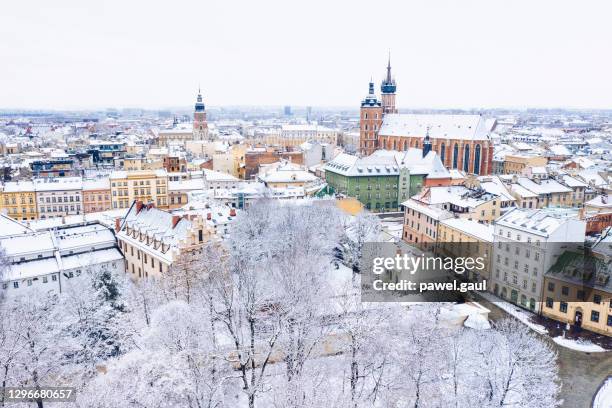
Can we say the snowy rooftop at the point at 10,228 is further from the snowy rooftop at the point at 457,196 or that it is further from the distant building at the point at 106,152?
the distant building at the point at 106,152

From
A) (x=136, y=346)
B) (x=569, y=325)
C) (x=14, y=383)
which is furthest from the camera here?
(x=569, y=325)

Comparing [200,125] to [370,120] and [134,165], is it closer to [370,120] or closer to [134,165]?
[370,120]

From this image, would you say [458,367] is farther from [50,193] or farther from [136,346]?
[50,193]

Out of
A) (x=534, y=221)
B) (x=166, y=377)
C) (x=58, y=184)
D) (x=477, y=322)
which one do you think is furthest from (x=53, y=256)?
(x=534, y=221)

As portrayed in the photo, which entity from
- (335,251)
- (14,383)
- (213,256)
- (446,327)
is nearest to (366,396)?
(446,327)

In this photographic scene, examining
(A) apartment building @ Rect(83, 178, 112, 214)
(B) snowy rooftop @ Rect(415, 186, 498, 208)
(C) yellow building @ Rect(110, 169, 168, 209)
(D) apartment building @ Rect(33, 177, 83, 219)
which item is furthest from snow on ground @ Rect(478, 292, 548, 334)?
(D) apartment building @ Rect(33, 177, 83, 219)

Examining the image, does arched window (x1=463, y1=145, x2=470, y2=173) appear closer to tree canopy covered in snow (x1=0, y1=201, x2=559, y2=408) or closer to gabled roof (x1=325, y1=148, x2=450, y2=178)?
gabled roof (x1=325, y1=148, x2=450, y2=178)

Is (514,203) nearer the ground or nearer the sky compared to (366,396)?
nearer the sky

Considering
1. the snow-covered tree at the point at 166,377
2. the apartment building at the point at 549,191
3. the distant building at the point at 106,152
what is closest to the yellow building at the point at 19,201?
the distant building at the point at 106,152
